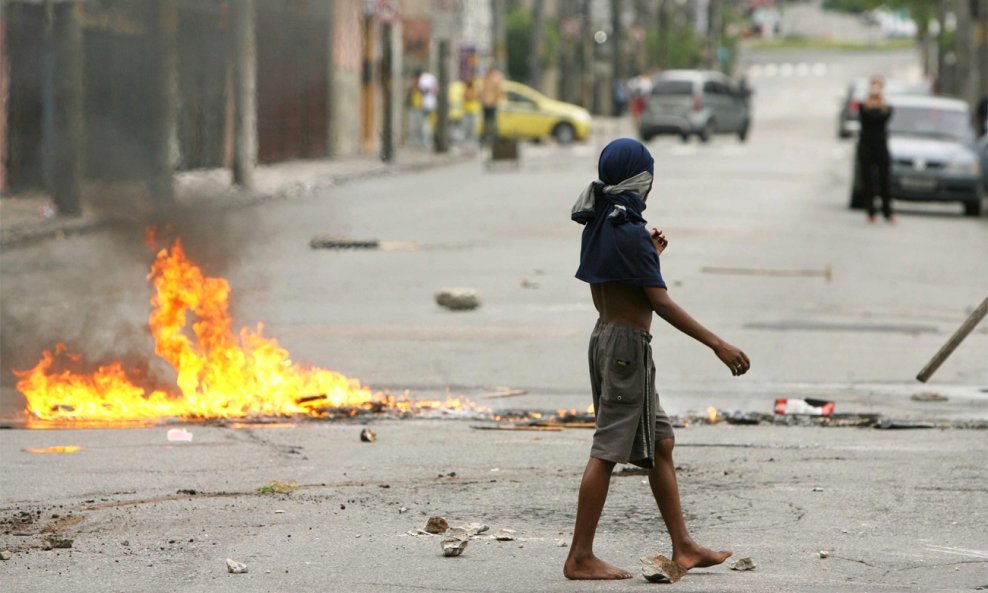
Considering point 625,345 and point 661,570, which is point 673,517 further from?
point 625,345

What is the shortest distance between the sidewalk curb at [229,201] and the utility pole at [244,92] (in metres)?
0.37

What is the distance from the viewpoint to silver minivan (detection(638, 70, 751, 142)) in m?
50.8

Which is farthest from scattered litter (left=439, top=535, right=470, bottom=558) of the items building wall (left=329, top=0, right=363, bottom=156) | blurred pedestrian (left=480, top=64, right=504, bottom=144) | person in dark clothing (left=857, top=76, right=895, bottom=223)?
blurred pedestrian (left=480, top=64, right=504, bottom=144)

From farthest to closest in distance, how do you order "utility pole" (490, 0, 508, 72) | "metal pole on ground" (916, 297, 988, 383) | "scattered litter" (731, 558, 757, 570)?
1. "utility pole" (490, 0, 508, 72)
2. "metal pole on ground" (916, 297, 988, 383)
3. "scattered litter" (731, 558, 757, 570)

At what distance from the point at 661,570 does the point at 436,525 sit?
1.09 meters

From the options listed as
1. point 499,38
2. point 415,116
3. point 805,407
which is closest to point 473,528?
point 805,407

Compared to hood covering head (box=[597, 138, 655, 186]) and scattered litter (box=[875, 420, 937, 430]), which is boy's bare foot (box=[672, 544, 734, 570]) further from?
scattered litter (box=[875, 420, 937, 430])

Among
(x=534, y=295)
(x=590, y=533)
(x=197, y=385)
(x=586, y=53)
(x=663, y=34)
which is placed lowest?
(x=534, y=295)

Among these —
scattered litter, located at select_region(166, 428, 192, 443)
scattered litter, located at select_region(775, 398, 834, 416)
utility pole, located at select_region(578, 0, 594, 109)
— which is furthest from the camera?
utility pole, located at select_region(578, 0, 594, 109)

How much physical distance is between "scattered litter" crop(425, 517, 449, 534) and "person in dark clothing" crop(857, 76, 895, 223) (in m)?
17.1

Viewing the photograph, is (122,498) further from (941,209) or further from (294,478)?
(941,209)

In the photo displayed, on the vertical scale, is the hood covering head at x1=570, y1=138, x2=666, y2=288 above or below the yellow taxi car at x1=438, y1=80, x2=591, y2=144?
above

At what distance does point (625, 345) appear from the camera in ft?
20.3

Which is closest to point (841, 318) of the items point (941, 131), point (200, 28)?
point (200, 28)
